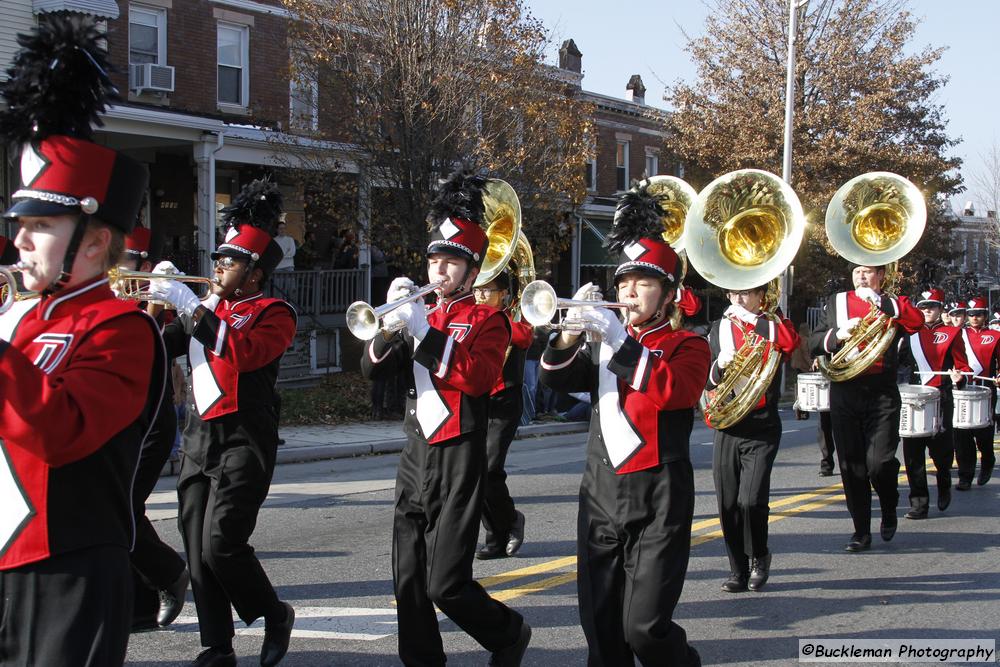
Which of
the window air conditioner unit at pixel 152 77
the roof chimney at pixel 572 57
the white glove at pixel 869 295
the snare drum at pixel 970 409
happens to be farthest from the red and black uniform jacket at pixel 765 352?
the roof chimney at pixel 572 57

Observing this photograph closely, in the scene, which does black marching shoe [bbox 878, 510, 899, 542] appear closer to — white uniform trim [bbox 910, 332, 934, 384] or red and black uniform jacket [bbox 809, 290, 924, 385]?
red and black uniform jacket [bbox 809, 290, 924, 385]

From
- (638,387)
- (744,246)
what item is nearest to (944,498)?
(744,246)

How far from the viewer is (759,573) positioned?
6629mm

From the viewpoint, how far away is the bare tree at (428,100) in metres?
15.3

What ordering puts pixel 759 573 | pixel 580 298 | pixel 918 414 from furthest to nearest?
pixel 918 414
pixel 759 573
pixel 580 298

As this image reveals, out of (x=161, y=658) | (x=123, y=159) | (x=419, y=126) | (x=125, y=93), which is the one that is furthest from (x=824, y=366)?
(x=125, y=93)

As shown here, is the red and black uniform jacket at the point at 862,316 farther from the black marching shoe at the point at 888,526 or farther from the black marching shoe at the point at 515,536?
the black marching shoe at the point at 515,536

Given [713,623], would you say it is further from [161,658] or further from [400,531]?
[161,658]

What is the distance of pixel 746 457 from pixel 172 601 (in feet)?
11.7

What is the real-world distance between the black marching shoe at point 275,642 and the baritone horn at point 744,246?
2.99 meters

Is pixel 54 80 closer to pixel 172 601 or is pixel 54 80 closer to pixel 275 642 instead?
pixel 275 642

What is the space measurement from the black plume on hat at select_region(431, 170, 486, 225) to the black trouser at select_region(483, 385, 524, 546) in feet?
7.78

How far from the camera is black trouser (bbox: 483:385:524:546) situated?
23.9 ft

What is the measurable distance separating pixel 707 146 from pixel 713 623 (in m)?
20.1
